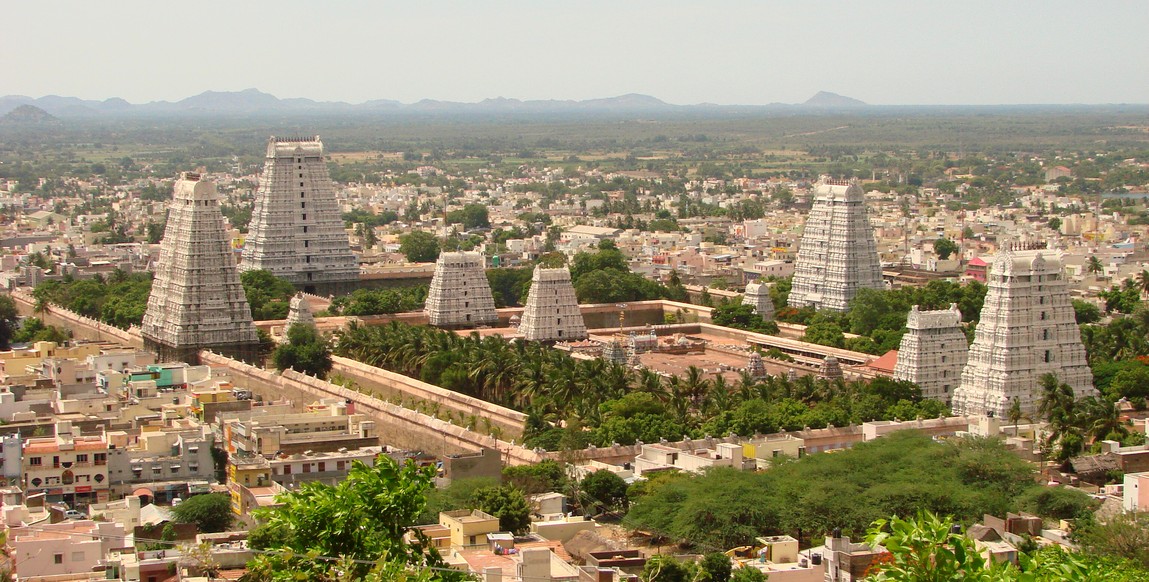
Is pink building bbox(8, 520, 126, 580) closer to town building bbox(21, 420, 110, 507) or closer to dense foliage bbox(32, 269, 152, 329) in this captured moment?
town building bbox(21, 420, 110, 507)

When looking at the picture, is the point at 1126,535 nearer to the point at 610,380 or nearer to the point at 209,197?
the point at 610,380

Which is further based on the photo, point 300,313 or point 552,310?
point 552,310

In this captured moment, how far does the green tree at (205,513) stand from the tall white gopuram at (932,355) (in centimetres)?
2728

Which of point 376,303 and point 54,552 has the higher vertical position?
point 54,552

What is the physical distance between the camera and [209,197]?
246 ft

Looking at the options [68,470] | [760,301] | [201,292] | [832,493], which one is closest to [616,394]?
[832,493]

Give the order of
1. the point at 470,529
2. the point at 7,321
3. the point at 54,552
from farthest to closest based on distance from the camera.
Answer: the point at 7,321, the point at 470,529, the point at 54,552

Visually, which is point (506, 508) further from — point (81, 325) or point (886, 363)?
point (81, 325)

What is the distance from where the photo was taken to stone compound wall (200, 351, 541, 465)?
180ft

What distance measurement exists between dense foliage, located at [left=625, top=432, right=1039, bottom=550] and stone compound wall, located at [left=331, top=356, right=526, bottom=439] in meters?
12.3

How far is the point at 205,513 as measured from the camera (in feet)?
147

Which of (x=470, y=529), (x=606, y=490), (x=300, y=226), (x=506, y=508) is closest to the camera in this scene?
(x=470, y=529)

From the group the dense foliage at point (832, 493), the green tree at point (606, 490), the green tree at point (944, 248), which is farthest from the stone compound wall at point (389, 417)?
the green tree at point (944, 248)

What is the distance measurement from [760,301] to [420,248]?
38.0 meters
